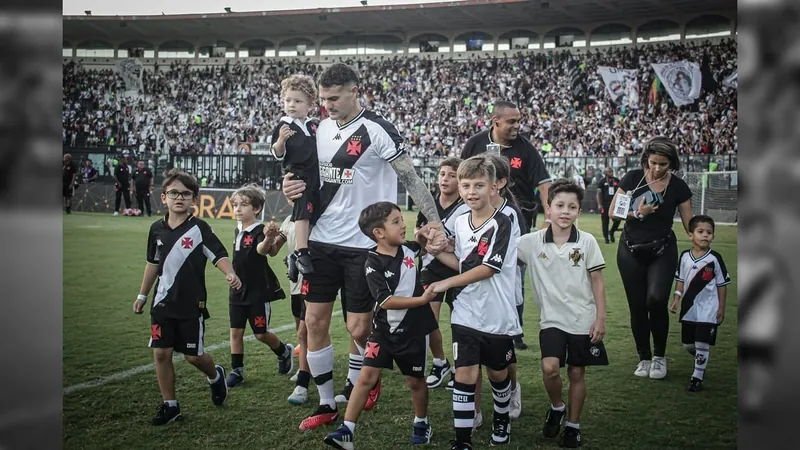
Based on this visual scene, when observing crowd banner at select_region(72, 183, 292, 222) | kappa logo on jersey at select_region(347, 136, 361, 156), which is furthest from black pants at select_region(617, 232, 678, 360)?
crowd banner at select_region(72, 183, 292, 222)

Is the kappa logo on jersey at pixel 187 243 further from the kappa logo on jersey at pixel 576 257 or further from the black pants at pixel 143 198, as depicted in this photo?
the black pants at pixel 143 198

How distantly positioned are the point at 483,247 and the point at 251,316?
6.75 ft

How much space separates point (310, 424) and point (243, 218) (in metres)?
1.78

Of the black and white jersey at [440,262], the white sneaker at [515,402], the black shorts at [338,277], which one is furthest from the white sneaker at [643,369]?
the black shorts at [338,277]

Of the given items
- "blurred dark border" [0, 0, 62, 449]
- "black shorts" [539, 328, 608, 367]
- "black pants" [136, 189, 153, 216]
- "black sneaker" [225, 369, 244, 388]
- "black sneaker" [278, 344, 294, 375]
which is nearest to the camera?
"blurred dark border" [0, 0, 62, 449]

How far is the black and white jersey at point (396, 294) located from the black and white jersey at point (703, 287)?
215 centimetres

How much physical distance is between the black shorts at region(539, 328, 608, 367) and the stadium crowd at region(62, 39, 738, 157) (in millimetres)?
20488

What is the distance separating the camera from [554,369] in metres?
3.51

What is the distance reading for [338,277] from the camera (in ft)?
13.1

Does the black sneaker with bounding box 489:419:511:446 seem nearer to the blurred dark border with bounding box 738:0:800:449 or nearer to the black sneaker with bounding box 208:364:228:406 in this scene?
the black sneaker with bounding box 208:364:228:406

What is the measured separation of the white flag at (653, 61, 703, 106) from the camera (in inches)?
934

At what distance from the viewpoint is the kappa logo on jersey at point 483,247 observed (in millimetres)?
3402

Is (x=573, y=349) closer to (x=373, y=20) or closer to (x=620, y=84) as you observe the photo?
(x=620, y=84)

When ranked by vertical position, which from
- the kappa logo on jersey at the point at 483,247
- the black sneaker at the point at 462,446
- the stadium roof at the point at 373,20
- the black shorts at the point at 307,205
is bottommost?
the black sneaker at the point at 462,446
